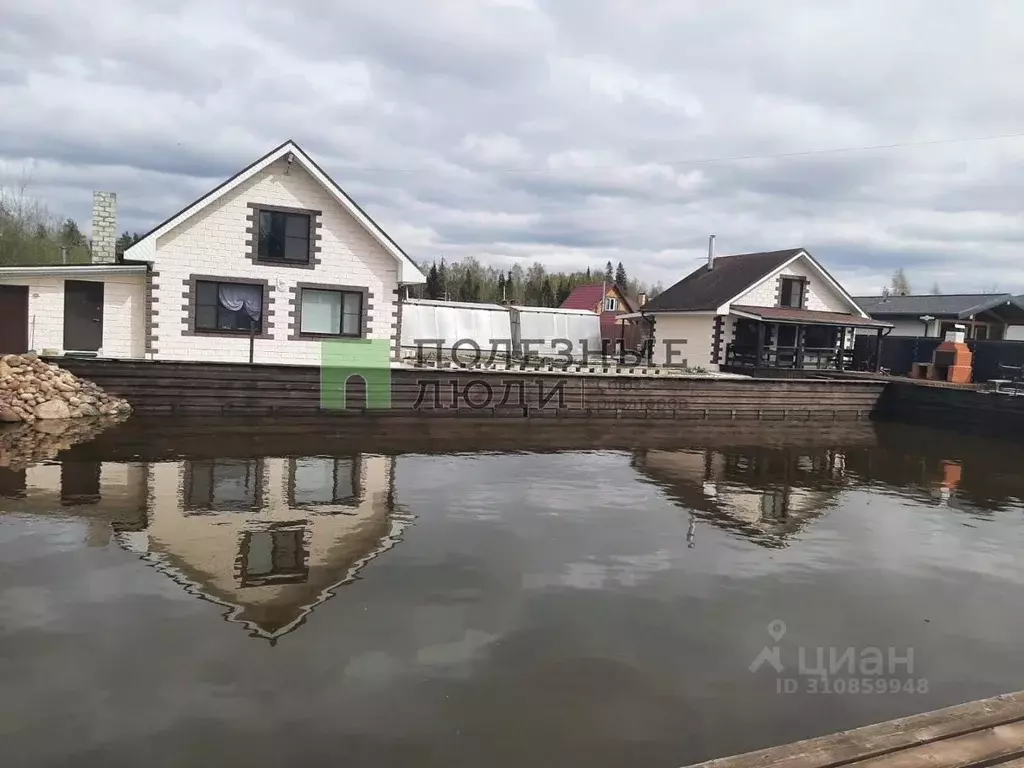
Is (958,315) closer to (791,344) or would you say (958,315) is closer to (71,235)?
(791,344)

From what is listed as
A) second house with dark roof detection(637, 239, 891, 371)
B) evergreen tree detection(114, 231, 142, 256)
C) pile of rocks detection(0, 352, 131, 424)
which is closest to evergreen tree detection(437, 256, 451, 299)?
evergreen tree detection(114, 231, 142, 256)

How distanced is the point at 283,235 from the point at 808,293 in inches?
782

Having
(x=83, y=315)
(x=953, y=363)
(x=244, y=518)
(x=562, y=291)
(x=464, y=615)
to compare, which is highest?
(x=562, y=291)

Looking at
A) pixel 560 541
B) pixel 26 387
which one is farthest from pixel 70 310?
pixel 560 541

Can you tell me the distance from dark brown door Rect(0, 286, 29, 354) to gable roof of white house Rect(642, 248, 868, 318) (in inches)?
815

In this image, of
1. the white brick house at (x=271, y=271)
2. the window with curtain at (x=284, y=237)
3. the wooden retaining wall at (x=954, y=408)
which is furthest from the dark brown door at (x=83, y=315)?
the wooden retaining wall at (x=954, y=408)

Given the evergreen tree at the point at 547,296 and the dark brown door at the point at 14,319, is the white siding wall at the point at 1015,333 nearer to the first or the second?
the evergreen tree at the point at 547,296

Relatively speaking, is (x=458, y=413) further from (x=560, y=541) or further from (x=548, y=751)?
(x=548, y=751)

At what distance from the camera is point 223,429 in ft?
44.6

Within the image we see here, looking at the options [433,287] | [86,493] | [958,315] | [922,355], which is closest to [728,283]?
[922,355]

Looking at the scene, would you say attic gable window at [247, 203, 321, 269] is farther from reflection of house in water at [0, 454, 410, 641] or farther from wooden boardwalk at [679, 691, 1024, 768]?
wooden boardwalk at [679, 691, 1024, 768]

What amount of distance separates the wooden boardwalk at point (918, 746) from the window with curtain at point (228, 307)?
635 inches

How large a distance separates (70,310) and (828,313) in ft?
82.2

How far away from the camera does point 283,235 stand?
1812cm
